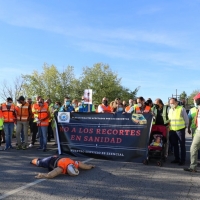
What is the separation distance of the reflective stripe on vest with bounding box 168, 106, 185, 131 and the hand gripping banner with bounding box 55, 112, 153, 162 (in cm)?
69

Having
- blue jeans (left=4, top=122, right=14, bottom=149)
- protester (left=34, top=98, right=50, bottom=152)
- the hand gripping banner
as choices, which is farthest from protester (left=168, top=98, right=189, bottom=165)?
blue jeans (left=4, top=122, right=14, bottom=149)

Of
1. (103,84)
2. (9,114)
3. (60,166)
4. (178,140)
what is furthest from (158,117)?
(103,84)

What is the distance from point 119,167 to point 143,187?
1838 mm

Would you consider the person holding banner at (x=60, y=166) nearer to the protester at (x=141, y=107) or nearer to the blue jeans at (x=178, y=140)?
the blue jeans at (x=178, y=140)

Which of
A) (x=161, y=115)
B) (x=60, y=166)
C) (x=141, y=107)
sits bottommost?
(x=60, y=166)

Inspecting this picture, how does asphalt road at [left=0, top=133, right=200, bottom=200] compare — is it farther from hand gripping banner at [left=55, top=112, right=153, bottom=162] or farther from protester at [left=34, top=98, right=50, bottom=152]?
protester at [left=34, top=98, right=50, bottom=152]

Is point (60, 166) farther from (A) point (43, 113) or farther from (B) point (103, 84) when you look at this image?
(B) point (103, 84)

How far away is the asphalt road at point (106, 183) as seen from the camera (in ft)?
16.9

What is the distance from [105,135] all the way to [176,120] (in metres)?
2.21

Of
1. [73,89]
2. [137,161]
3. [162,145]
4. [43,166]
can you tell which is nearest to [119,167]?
[137,161]

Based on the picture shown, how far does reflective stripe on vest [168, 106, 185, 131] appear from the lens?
8094mm

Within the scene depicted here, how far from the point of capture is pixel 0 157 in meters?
8.89

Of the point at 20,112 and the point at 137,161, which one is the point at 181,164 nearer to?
the point at 137,161

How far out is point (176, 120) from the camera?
8.13 m
